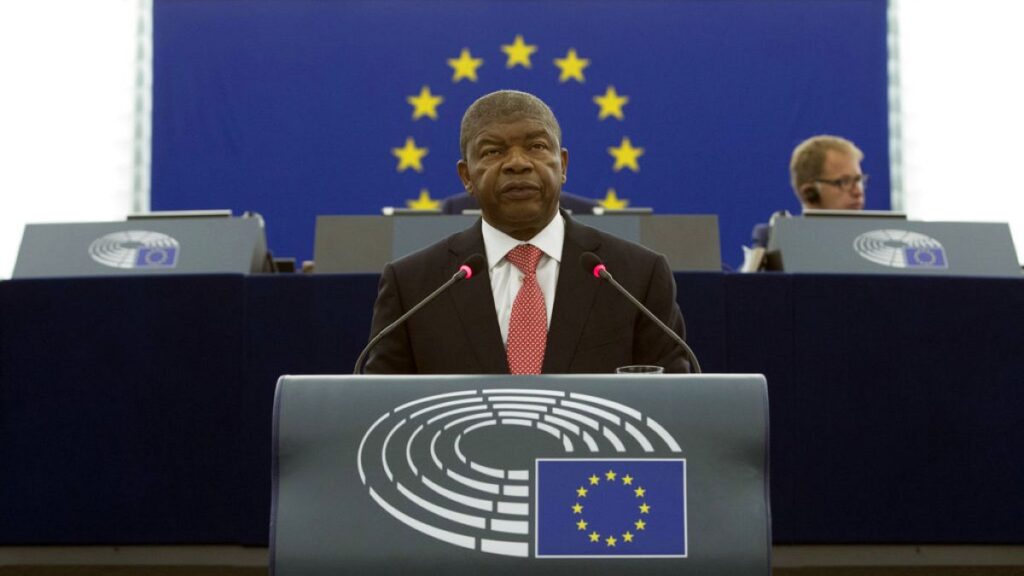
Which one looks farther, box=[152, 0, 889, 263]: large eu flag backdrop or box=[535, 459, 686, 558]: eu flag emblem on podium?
box=[152, 0, 889, 263]: large eu flag backdrop

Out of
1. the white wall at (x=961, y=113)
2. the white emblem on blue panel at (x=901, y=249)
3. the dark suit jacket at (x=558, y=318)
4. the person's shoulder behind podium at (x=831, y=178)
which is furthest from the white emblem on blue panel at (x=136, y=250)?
the white wall at (x=961, y=113)

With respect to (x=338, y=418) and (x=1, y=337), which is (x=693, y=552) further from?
(x=1, y=337)

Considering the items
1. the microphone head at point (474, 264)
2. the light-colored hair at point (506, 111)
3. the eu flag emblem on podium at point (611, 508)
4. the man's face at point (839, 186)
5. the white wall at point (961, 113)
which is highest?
the white wall at point (961, 113)

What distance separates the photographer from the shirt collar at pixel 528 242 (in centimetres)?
217

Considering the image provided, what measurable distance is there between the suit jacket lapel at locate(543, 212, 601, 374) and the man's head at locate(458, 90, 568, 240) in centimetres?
9

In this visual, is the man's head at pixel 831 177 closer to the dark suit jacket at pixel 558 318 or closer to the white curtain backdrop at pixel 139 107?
the white curtain backdrop at pixel 139 107

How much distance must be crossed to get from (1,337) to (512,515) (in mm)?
2715

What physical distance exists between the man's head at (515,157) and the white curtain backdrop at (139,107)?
16.0 feet

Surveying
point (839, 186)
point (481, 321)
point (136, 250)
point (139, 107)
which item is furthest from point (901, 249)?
point (139, 107)

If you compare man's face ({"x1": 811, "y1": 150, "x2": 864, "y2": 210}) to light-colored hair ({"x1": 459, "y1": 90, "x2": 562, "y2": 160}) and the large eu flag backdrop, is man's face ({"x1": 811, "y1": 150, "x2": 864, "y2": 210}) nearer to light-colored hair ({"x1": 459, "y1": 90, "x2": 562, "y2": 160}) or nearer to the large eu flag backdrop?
the large eu flag backdrop

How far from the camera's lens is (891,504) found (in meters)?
3.53

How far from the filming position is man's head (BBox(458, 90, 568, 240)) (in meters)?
2.12

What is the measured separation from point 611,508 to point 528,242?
30.8 inches

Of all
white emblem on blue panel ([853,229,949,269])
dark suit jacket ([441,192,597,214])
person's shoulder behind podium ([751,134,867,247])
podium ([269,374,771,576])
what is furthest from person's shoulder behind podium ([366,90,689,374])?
person's shoulder behind podium ([751,134,867,247])
